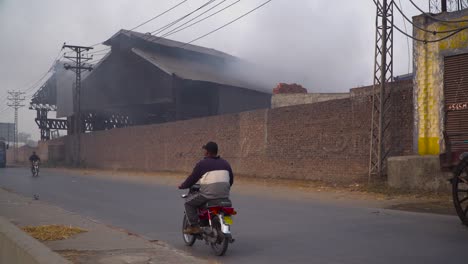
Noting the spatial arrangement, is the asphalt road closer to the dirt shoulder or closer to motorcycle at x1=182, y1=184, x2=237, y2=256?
motorcycle at x1=182, y1=184, x2=237, y2=256

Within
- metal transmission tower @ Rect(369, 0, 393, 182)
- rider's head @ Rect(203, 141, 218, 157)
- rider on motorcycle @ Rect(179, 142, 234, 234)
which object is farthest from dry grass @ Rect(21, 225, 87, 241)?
metal transmission tower @ Rect(369, 0, 393, 182)

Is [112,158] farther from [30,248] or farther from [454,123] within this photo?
[30,248]

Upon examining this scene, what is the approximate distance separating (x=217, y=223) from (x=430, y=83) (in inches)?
474

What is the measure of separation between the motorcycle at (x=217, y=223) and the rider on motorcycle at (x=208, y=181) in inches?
3.4

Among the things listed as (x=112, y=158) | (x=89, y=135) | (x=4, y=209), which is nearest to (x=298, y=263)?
(x=4, y=209)

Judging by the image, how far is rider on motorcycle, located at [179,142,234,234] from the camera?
24.7ft

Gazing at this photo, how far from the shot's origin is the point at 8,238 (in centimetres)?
586

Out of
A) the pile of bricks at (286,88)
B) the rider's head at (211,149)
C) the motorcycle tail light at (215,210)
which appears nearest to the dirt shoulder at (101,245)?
the motorcycle tail light at (215,210)

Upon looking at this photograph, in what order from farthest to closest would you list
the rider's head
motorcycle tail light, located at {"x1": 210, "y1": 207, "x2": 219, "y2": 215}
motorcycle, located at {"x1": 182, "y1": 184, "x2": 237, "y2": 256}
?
the rider's head, motorcycle tail light, located at {"x1": 210, "y1": 207, "x2": 219, "y2": 215}, motorcycle, located at {"x1": 182, "y1": 184, "x2": 237, "y2": 256}

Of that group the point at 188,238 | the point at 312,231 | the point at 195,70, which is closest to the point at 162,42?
the point at 195,70

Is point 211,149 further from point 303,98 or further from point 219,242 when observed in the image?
point 303,98

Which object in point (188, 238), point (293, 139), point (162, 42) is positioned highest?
point (162, 42)

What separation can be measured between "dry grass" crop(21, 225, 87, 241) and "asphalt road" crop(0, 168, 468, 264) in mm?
1299

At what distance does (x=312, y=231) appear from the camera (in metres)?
9.66
